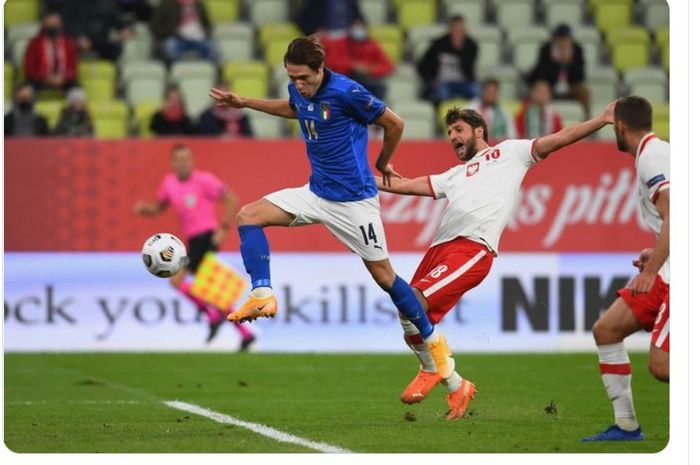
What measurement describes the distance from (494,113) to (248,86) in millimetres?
3350

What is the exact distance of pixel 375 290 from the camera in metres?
17.1

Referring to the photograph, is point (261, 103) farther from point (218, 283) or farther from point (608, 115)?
point (218, 283)

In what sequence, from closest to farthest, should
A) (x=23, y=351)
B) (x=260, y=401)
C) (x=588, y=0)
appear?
(x=260, y=401), (x=23, y=351), (x=588, y=0)

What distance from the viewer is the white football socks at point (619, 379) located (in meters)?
9.45

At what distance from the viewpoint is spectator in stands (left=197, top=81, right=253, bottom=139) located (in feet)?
59.2

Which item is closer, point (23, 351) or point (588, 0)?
point (23, 351)

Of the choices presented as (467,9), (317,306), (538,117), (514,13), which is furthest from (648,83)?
(317,306)

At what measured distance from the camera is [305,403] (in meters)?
12.1

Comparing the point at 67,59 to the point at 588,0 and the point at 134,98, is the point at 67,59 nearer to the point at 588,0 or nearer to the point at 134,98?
the point at 134,98

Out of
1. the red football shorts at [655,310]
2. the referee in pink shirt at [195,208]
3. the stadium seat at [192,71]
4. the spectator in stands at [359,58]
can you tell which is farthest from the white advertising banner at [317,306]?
the red football shorts at [655,310]

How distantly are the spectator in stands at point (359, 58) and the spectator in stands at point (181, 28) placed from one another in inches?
67.3

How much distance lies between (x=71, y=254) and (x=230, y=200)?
75.8 inches

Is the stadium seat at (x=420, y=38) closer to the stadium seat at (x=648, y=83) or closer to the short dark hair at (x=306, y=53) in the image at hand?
the stadium seat at (x=648, y=83)
